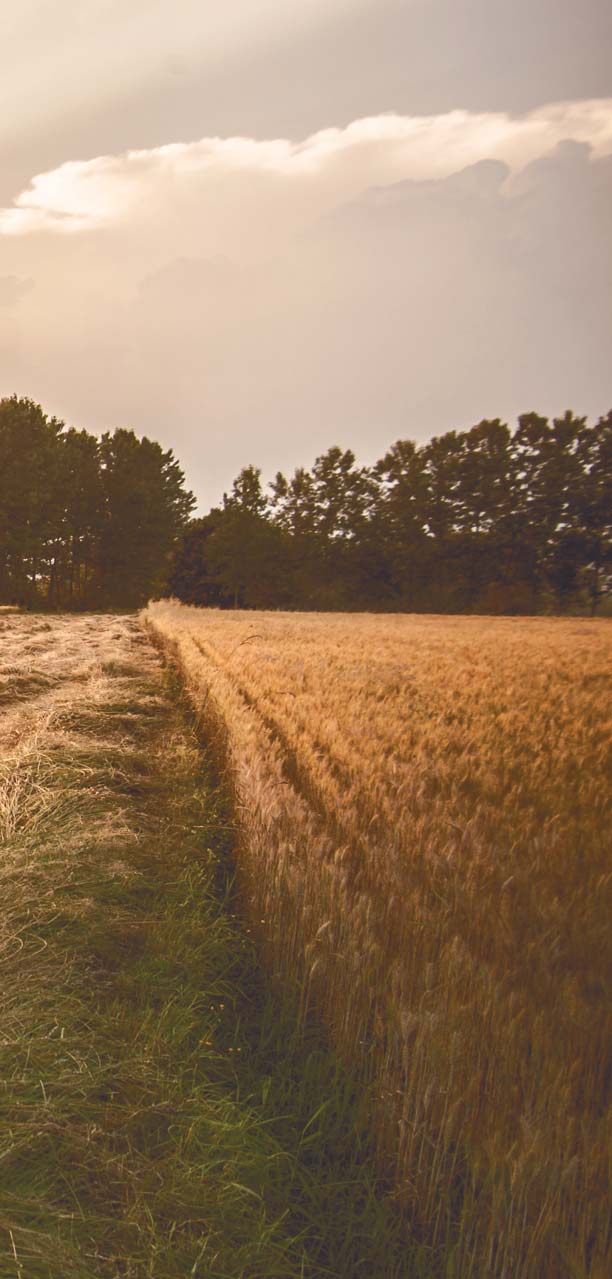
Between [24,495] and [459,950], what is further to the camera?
[24,495]

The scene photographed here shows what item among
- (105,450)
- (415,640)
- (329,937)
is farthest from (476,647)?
(105,450)

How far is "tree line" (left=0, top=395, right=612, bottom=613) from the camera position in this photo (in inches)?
1736

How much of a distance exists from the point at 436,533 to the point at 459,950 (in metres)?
52.2

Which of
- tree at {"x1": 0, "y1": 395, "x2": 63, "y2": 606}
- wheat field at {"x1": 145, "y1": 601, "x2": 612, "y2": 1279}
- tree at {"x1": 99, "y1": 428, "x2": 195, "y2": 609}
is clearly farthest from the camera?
tree at {"x1": 99, "y1": 428, "x2": 195, "y2": 609}

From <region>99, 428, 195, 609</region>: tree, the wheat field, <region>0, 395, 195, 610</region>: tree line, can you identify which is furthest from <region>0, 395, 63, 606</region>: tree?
the wheat field

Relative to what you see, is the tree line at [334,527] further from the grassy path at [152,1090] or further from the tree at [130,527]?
the grassy path at [152,1090]

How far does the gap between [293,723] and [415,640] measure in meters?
10.8

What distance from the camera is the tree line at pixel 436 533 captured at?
46312 millimetres

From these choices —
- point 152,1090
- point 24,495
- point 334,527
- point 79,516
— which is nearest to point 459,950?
point 152,1090

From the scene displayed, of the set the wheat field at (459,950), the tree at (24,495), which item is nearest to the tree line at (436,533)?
the tree at (24,495)

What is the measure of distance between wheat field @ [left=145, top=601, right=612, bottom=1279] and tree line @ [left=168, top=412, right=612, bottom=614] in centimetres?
4411

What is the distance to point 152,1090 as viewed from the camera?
5.42 feet

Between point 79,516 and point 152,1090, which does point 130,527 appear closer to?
point 79,516

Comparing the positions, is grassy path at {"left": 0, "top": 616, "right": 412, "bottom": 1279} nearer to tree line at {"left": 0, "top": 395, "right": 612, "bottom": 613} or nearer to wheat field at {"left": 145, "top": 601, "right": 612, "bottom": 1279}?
wheat field at {"left": 145, "top": 601, "right": 612, "bottom": 1279}
